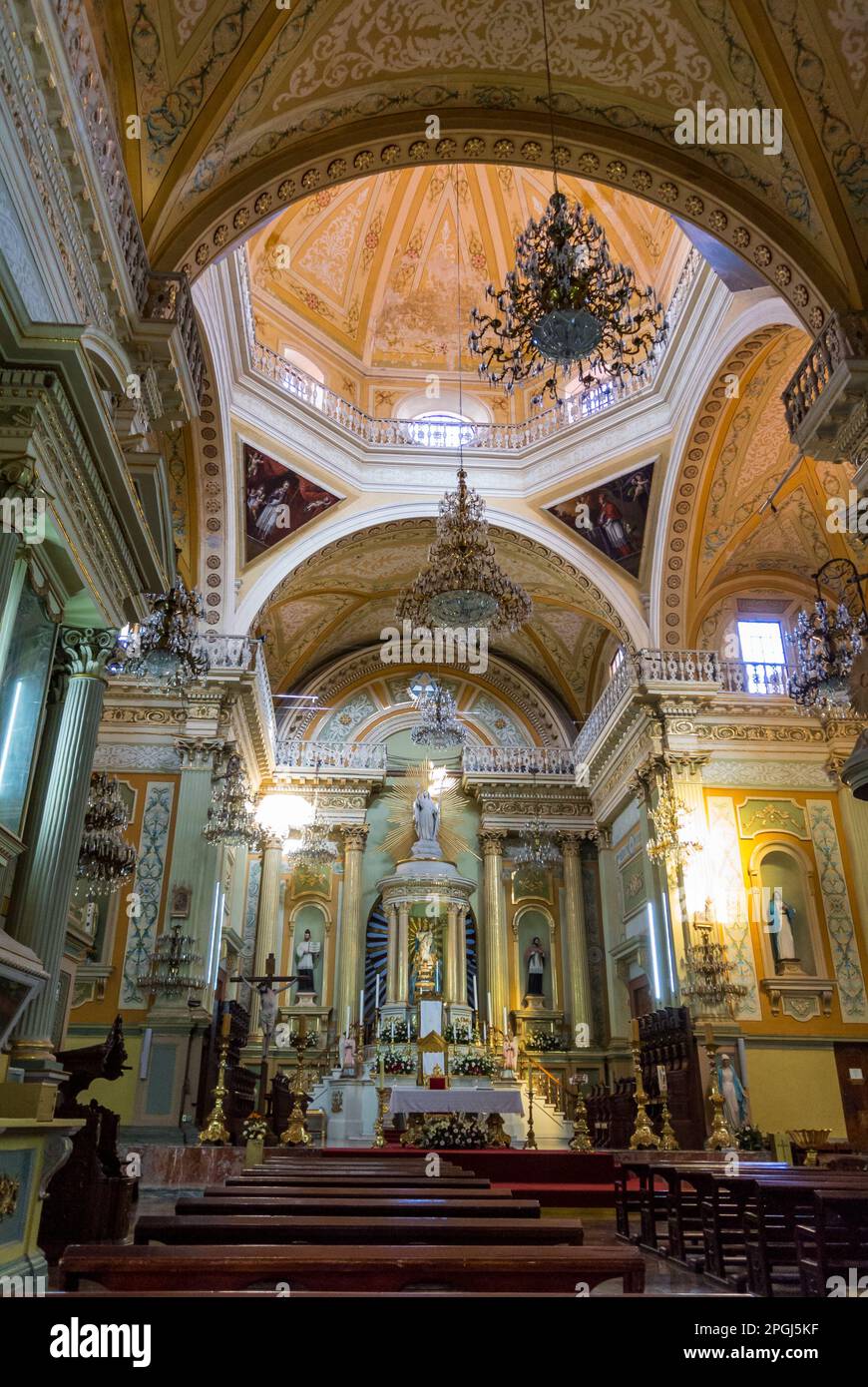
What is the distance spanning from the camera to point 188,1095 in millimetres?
11820

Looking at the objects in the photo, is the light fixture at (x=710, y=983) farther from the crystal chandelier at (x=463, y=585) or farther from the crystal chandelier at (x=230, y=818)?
the crystal chandelier at (x=230, y=818)

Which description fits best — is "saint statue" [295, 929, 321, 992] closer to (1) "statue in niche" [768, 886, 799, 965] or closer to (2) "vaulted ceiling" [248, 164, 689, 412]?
(1) "statue in niche" [768, 886, 799, 965]

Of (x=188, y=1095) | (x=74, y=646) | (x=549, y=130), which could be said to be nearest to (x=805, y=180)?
(x=549, y=130)

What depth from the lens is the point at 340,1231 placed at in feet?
9.44

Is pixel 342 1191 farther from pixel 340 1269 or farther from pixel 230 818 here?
pixel 230 818

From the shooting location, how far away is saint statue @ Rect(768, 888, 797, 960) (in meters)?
13.5

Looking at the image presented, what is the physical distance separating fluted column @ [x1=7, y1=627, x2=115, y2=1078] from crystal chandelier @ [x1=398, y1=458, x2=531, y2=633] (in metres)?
5.04

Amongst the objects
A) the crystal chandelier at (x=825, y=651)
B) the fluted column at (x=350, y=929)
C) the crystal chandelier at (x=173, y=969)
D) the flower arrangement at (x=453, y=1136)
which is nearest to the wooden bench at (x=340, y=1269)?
the crystal chandelier at (x=825, y=651)

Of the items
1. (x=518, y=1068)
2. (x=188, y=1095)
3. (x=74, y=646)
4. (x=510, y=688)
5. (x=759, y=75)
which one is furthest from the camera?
(x=510, y=688)

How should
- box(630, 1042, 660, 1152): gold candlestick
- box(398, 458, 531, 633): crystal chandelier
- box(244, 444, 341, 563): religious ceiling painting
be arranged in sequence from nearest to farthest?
1. box(398, 458, 531, 633): crystal chandelier
2. box(630, 1042, 660, 1152): gold candlestick
3. box(244, 444, 341, 563): religious ceiling painting

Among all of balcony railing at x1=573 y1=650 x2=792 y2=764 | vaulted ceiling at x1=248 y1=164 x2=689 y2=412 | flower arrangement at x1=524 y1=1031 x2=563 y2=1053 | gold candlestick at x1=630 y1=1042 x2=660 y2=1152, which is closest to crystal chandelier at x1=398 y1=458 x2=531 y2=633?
balcony railing at x1=573 y1=650 x2=792 y2=764
